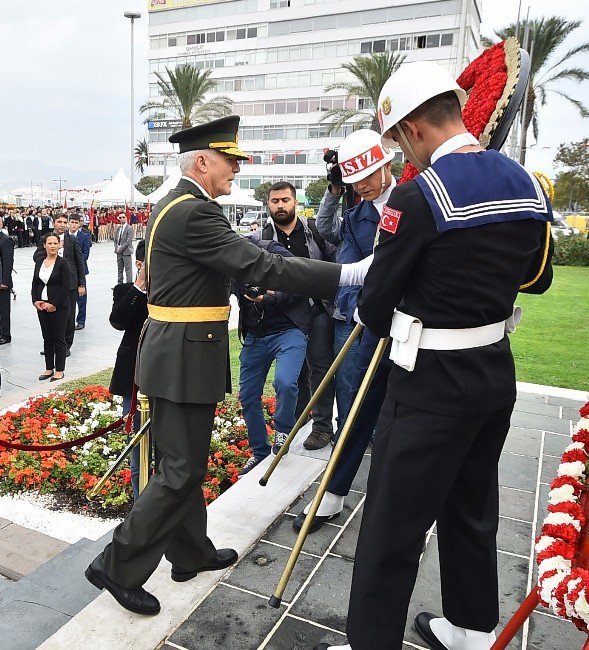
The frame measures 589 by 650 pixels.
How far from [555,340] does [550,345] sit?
1.88 feet

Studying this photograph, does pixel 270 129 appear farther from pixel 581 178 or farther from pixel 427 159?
pixel 427 159

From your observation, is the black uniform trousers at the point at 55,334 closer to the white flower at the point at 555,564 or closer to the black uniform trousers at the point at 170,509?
the black uniform trousers at the point at 170,509

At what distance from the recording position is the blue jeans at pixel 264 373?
4.09 meters

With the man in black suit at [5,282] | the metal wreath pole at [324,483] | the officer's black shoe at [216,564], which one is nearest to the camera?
the metal wreath pole at [324,483]

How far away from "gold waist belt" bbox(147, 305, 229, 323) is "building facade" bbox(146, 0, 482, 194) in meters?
47.8

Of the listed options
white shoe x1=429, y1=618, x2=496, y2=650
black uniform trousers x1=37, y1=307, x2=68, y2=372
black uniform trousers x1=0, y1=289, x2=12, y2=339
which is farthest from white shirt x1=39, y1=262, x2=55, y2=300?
white shoe x1=429, y1=618, x2=496, y2=650

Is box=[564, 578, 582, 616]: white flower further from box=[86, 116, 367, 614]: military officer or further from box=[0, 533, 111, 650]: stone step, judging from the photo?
box=[0, 533, 111, 650]: stone step

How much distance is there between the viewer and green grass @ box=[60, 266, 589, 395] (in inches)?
296

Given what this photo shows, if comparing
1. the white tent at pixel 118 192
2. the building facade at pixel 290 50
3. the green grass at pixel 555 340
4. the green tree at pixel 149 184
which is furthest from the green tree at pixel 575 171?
the green tree at pixel 149 184

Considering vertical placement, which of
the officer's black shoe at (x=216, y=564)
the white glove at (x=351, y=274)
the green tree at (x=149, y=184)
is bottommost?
the officer's black shoe at (x=216, y=564)

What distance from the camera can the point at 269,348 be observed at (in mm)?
4223

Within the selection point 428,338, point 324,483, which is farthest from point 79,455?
point 428,338

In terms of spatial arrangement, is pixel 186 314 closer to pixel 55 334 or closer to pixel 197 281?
pixel 197 281

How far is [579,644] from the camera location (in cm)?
241
